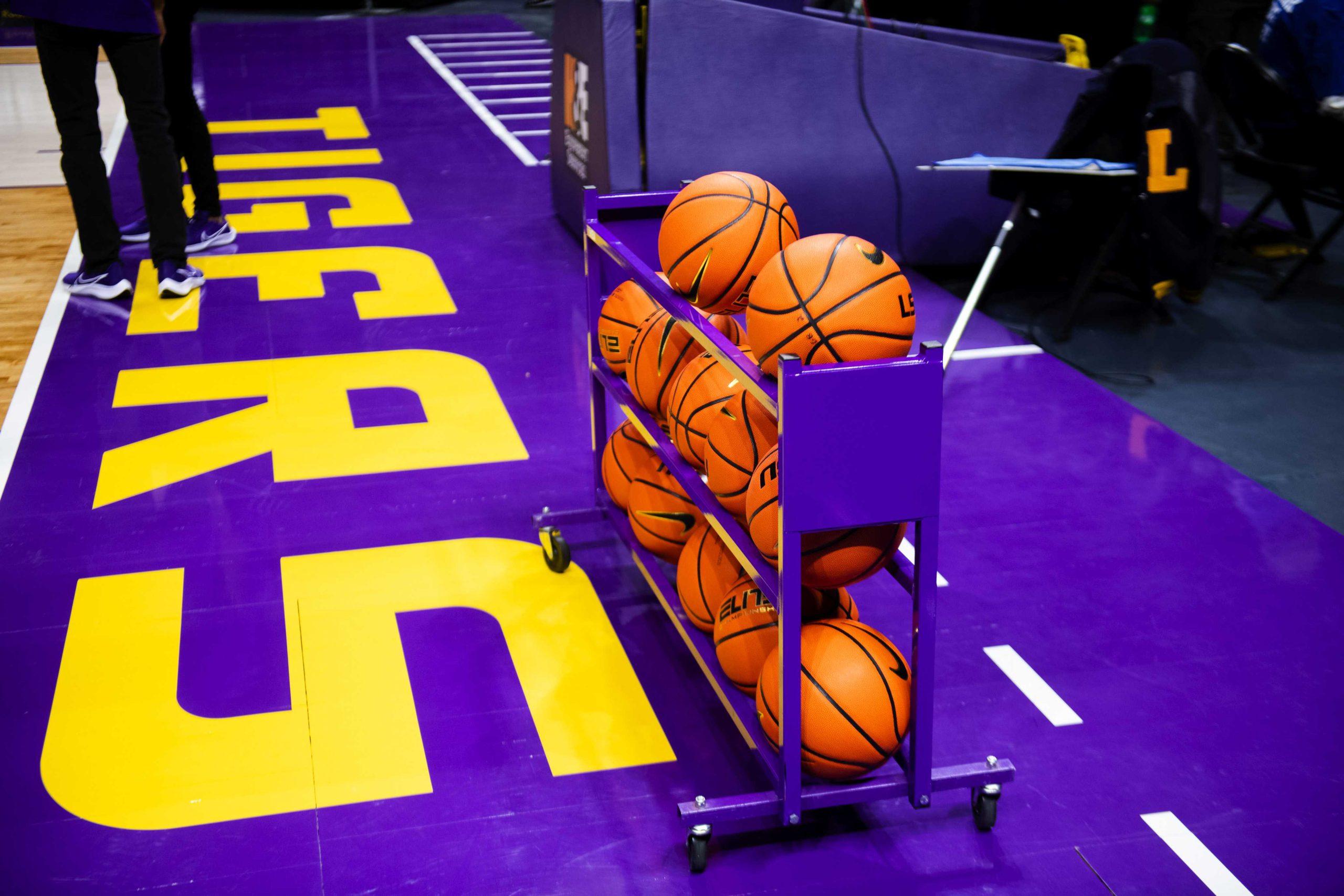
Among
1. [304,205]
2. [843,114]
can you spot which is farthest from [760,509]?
[304,205]

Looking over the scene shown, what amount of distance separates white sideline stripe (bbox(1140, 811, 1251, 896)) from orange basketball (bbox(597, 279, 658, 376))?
1.83m

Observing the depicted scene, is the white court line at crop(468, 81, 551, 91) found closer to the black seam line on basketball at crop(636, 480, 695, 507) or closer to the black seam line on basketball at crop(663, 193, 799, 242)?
the black seam line on basketball at crop(636, 480, 695, 507)

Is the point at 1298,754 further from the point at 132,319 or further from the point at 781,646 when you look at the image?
the point at 132,319

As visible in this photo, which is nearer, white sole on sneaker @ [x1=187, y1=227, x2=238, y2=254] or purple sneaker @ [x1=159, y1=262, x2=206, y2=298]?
purple sneaker @ [x1=159, y1=262, x2=206, y2=298]

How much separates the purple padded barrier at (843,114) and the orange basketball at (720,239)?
10.4 ft

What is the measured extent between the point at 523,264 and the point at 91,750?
4.09 metres

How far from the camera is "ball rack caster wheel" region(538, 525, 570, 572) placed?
3.92 meters

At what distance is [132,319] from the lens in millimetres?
5957

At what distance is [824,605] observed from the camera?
9.93ft

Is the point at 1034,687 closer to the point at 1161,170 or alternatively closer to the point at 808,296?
the point at 808,296

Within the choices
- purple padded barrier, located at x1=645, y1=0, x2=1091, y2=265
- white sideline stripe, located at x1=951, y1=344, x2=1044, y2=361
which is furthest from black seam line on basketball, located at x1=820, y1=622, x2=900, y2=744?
purple padded barrier, located at x1=645, y1=0, x2=1091, y2=265

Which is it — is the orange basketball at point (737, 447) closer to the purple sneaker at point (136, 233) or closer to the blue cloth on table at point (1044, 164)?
the blue cloth on table at point (1044, 164)

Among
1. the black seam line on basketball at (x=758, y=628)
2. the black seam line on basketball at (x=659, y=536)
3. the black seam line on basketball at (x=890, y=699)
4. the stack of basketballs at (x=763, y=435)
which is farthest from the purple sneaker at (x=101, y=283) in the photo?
the black seam line on basketball at (x=890, y=699)

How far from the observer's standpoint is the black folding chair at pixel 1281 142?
20.4 ft
